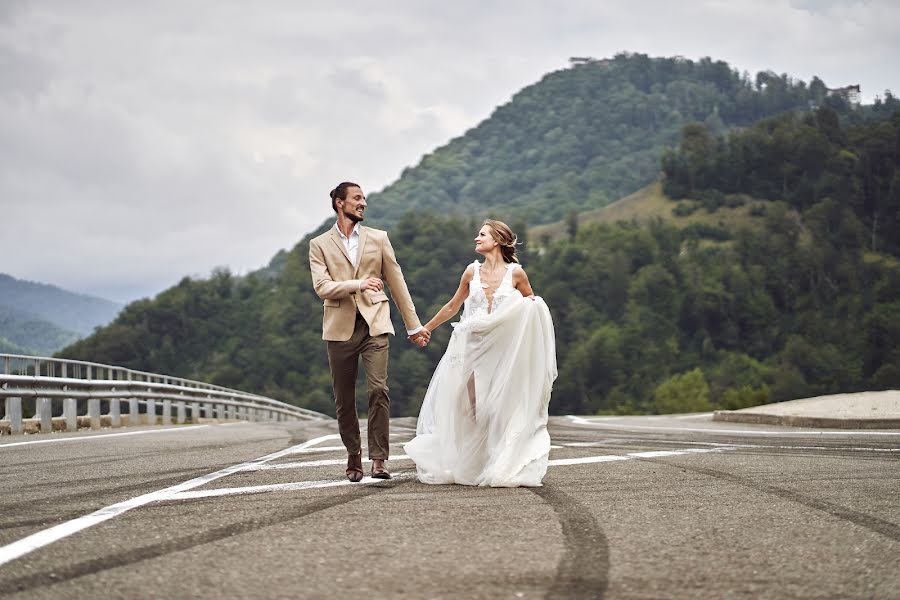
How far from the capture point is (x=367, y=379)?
312 inches

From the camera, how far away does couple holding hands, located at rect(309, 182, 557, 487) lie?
7.79 m

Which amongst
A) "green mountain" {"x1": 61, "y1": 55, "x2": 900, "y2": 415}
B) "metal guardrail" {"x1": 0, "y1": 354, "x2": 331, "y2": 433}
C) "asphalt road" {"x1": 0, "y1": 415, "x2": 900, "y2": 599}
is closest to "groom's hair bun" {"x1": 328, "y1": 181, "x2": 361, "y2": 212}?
"asphalt road" {"x1": 0, "y1": 415, "x2": 900, "y2": 599}

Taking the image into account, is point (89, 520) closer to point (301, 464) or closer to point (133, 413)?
point (301, 464)

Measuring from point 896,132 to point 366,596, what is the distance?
6814 inches

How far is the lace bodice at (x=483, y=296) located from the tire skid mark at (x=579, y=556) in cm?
217

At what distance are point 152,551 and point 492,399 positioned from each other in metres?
3.71

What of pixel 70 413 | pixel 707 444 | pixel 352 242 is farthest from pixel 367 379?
pixel 70 413

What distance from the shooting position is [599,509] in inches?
243

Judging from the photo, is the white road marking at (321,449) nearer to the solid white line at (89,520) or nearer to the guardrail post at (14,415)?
the solid white line at (89,520)

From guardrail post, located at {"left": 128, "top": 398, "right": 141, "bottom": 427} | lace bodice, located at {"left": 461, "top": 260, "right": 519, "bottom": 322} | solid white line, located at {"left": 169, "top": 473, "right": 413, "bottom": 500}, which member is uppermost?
lace bodice, located at {"left": 461, "top": 260, "right": 519, "bottom": 322}

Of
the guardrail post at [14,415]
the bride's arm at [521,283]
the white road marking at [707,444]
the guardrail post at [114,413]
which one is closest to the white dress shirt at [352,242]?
the bride's arm at [521,283]

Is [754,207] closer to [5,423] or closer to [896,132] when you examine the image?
[896,132]

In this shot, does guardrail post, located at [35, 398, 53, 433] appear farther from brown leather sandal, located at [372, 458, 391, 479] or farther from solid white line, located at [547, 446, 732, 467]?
brown leather sandal, located at [372, 458, 391, 479]

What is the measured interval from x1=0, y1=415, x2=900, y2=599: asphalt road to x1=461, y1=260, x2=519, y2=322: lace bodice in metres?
1.37
